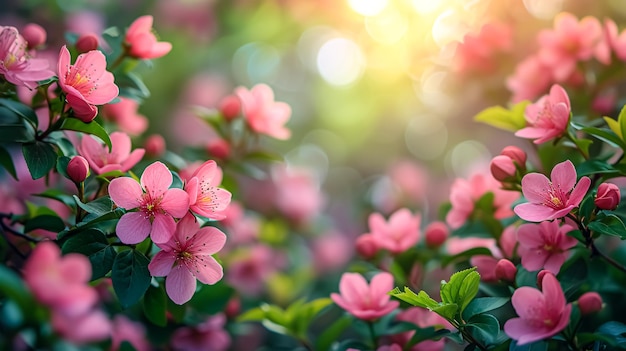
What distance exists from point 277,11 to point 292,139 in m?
0.54

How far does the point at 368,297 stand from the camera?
3.64 ft

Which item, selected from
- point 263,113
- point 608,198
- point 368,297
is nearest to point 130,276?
point 368,297

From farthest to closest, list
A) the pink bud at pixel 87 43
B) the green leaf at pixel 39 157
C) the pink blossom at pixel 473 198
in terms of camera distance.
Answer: the pink blossom at pixel 473 198, the pink bud at pixel 87 43, the green leaf at pixel 39 157

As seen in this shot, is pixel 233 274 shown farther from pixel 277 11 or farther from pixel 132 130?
pixel 277 11

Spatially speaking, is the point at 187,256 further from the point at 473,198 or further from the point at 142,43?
the point at 473,198

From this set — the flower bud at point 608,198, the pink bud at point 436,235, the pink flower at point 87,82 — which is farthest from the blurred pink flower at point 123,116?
the flower bud at point 608,198

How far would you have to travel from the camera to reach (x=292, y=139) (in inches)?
99.0

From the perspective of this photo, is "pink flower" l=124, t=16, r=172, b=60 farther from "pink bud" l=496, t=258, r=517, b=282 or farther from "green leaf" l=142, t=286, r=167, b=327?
"pink bud" l=496, t=258, r=517, b=282

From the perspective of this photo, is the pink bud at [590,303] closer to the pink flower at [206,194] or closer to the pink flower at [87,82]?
the pink flower at [206,194]

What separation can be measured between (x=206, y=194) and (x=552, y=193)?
577mm

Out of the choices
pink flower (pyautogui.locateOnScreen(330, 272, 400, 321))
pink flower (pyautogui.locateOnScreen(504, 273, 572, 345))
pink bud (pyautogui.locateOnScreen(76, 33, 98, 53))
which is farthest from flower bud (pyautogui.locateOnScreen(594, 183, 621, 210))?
pink bud (pyautogui.locateOnScreen(76, 33, 98, 53))

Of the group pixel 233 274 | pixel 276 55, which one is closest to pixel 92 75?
pixel 233 274

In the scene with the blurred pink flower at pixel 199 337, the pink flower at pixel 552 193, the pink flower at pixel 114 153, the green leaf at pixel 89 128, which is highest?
the pink flower at pixel 552 193

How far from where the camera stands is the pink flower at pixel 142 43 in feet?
3.75
